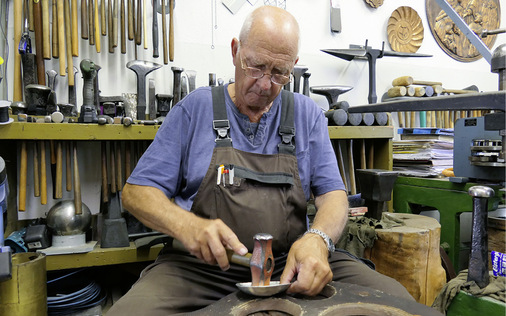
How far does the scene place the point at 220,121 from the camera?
1545 mm

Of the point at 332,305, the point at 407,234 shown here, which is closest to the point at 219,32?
the point at 407,234

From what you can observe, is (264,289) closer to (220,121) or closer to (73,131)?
(220,121)

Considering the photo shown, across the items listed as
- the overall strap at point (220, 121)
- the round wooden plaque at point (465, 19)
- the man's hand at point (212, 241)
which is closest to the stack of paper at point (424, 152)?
the round wooden plaque at point (465, 19)

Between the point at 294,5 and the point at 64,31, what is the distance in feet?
5.97

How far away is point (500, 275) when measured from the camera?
1647mm

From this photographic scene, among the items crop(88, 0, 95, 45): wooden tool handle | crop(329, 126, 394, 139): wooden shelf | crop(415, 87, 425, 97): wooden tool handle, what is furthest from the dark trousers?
crop(415, 87, 425, 97): wooden tool handle

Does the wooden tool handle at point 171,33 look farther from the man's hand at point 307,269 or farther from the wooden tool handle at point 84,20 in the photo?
the man's hand at point 307,269

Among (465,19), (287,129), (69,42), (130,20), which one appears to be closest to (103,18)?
(130,20)

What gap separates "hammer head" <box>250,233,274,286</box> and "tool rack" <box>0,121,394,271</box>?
1.28 m

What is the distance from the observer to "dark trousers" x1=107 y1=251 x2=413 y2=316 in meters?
1.15

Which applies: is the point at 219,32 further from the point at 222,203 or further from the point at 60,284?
the point at 60,284

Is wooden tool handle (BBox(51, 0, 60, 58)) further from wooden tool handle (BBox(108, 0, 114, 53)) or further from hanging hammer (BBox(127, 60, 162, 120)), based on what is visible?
hanging hammer (BBox(127, 60, 162, 120))

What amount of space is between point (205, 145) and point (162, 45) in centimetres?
150

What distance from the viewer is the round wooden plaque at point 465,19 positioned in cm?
374
